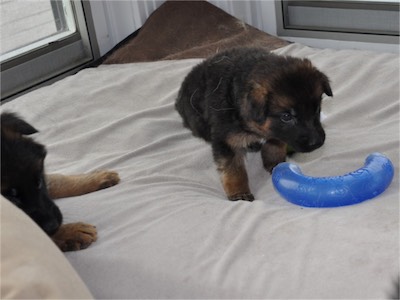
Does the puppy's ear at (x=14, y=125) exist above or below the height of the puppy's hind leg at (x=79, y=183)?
above

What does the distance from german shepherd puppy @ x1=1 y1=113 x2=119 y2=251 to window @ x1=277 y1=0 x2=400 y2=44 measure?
2716 mm

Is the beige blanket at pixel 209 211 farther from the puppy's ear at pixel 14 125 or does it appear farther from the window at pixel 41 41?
the window at pixel 41 41

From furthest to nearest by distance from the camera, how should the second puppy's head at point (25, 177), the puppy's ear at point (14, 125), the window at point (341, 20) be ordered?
1. the window at point (341, 20)
2. the puppy's ear at point (14, 125)
3. the second puppy's head at point (25, 177)

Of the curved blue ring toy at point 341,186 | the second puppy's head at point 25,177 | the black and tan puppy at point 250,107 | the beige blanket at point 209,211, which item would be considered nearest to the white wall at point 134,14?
the beige blanket at point 209,211

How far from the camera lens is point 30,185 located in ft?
6.37

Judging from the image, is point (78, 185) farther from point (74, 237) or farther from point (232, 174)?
point (232, 174)

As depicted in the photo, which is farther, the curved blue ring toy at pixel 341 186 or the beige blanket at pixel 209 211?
the curved blue ring toy at pixel 341 186

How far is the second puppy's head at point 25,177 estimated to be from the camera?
74.3 inches

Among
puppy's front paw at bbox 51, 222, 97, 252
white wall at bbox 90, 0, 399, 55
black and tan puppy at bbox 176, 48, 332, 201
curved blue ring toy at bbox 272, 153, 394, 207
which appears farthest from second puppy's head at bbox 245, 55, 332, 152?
white wall at bbox 90, 0, 399, 55

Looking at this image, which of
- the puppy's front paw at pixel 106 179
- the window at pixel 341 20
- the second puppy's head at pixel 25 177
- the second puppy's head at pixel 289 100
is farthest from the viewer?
the window at pixel 341 20

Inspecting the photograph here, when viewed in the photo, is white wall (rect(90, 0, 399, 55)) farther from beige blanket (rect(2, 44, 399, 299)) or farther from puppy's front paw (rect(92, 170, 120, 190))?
puppy's front paw (rect(92, 170, 120, 190))

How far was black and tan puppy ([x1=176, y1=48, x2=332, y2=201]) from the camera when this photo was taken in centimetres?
242

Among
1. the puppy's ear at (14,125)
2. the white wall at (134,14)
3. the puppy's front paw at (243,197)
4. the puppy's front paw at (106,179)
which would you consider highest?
the puppy's ear at (14,125)

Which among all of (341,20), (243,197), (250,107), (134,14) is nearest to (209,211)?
(243,197)
